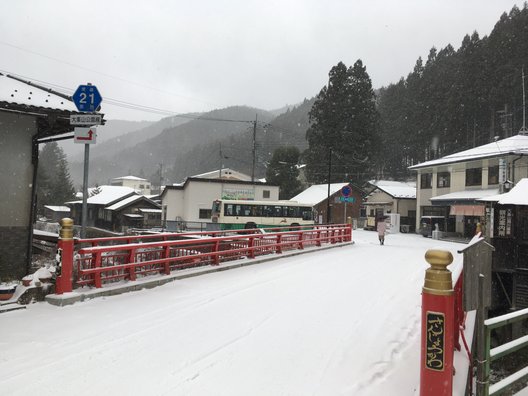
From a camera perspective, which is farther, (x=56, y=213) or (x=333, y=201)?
(x=56, y=213)

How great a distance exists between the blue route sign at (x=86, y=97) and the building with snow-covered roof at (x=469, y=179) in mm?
26847

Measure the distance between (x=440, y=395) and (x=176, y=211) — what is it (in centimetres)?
4055

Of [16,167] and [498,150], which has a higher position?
[498,150]

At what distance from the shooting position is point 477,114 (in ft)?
164

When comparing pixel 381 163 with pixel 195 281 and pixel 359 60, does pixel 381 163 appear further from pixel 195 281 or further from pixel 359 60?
pixel 195 281

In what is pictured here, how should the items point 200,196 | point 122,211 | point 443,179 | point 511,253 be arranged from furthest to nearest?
point 122,211 → point 200,196 → point 443,179 → point 511,253

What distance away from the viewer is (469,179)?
3447 centimetres

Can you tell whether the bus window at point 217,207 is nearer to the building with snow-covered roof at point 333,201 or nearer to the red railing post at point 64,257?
the building with snow-covered roof at point 333,201

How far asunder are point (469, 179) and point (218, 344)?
3474 centimetres

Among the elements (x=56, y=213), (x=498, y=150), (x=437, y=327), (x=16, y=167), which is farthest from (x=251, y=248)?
(x=56, y=213)

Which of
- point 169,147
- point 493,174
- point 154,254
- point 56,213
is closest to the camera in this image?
point 154,254

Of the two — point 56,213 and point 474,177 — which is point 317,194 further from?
point 56,213

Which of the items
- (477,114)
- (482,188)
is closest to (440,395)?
(482,188)

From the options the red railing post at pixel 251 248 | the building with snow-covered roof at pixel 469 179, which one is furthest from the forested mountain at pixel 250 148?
the red railing post at pixel 251 248
